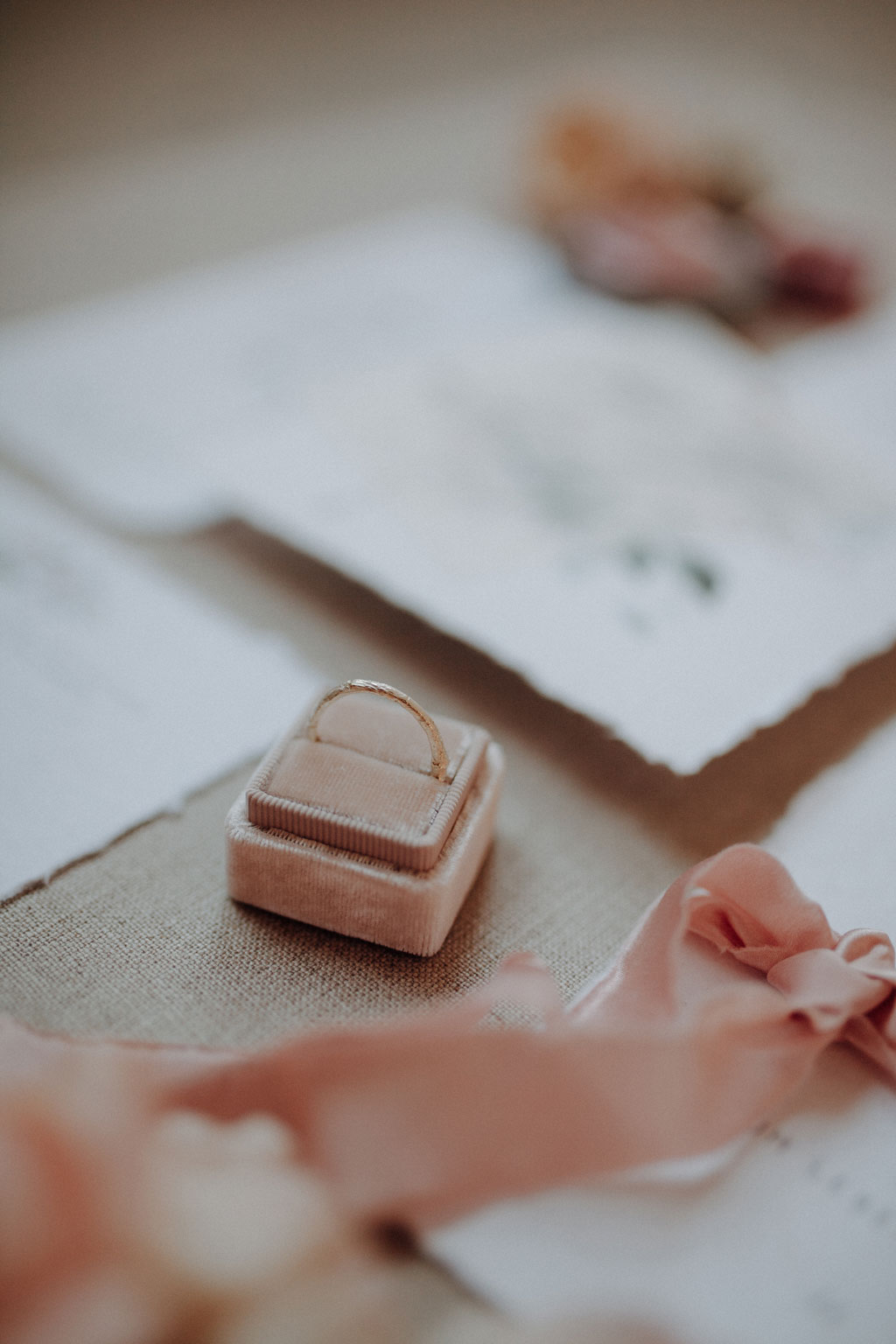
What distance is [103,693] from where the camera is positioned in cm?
65

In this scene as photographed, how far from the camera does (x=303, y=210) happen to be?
1.44m

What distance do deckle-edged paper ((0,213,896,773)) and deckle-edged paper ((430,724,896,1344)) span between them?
235 mm

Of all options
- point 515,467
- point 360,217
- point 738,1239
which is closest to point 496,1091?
point 738,1239

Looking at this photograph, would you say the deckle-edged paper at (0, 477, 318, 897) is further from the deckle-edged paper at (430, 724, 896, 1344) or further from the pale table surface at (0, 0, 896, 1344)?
the deckle-edged paper at (430, 724, 896, 1344)

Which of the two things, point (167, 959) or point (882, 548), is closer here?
point (167, 959)

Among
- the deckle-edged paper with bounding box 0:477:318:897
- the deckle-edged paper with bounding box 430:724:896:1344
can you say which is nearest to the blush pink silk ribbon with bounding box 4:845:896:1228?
the deckle-edged paper with bounding box 430:724:896:1344

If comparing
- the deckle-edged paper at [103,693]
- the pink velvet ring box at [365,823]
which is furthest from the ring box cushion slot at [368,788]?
the deckle-edged paper at [103,693]

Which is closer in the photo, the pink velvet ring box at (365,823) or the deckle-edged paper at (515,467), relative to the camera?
the pink velvet ring box at (365,823)

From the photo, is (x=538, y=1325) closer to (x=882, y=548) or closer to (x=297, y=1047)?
(x=297, y=1047)

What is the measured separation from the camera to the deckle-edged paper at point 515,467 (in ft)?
2.36

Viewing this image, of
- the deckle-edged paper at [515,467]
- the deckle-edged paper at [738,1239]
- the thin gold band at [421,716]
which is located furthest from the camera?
the deckle-edged paper at [515,467]

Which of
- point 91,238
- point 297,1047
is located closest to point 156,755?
point 297,1047

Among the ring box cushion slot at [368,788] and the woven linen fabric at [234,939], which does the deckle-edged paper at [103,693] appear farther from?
the ring box cushion slot at [368,788]

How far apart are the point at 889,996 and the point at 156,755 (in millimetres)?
426
